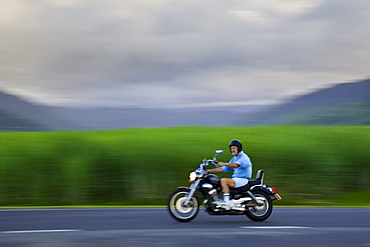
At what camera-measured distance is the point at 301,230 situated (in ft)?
32.8

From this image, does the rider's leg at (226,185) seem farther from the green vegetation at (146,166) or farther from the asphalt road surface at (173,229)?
the green vegetation at (146,166)

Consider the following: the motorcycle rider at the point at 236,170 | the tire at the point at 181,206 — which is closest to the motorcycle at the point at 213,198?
the tire at the point at 181,206

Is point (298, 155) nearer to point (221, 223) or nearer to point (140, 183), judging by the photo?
point (140, 183)

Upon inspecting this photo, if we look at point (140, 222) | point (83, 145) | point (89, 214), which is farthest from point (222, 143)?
point (140, 222)

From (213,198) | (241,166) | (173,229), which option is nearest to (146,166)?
(213,198)

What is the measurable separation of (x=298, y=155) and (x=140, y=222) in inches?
392

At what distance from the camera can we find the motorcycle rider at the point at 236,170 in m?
11.3

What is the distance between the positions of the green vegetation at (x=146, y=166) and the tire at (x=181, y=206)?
7.32 meters

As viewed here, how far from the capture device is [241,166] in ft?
37.3

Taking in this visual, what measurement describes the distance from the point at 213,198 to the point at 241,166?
0.81m

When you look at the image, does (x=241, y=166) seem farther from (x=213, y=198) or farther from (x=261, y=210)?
(x=261, y=210)

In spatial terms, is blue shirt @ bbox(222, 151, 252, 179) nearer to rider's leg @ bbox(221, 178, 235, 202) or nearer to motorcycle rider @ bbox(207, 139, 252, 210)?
motorcycle rider @ bbox(207, 139, 252, 210)

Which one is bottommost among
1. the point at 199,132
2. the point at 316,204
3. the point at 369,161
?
the point at 316,204

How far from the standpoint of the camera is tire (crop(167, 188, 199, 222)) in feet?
36.8
